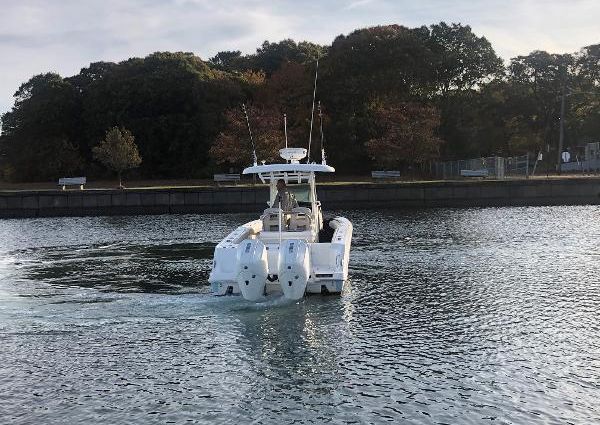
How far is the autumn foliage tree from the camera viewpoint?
56.9 metres

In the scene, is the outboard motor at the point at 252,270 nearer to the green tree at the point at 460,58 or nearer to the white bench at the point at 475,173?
the white bench at the point at 475,173

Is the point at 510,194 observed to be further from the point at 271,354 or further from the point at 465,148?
the point at 271,354

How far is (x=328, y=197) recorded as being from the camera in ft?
157

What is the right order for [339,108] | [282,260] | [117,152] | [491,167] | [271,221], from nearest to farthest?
[282,260], [271,221], [491,167], [117,152], [339,108]

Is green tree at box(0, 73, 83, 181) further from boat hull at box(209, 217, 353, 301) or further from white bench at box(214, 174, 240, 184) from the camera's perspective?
boat hull at box(209, 217, 353, 301)

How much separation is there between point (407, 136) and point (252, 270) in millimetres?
44770

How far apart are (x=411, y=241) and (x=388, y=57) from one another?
39.5 m

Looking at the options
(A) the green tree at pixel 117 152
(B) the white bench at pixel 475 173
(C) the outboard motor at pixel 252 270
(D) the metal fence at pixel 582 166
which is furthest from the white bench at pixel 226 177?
(C) the outboard motor at pixel 252 270

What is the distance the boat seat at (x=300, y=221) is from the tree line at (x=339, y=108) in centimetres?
3891

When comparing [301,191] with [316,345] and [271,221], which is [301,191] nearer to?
[271,221]

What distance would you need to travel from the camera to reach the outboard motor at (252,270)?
45.3 feet

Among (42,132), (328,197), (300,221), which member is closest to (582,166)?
(328,197)

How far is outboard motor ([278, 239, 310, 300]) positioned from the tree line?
1684 inches

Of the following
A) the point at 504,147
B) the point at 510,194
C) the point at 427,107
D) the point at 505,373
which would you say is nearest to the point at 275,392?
the point at 505,373
